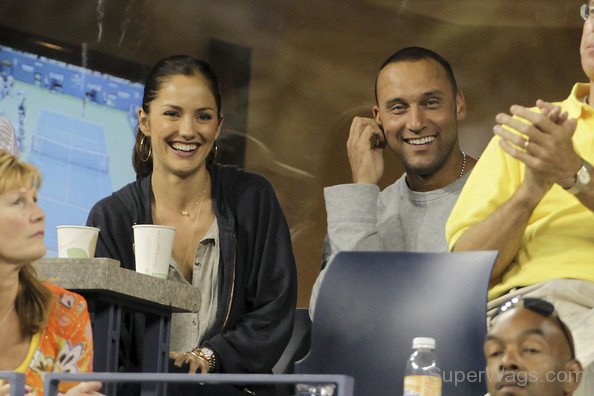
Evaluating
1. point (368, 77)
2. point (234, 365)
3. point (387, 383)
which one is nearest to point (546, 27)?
point (368, 77)

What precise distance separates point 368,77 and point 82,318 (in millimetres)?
2692

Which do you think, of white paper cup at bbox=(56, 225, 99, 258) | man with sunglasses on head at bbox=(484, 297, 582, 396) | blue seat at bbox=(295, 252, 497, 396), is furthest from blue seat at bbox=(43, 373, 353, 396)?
white paper cup at bbox=(56, 225, 99, 258)

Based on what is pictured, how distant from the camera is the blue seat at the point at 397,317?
228 cm

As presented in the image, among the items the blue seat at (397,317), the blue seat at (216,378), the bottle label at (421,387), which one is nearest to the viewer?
the blue seat at (216,378)

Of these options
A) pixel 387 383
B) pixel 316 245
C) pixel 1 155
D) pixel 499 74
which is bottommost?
pixel 387 383

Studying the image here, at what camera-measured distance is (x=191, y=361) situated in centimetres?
283

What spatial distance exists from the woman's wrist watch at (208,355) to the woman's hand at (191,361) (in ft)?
0.04

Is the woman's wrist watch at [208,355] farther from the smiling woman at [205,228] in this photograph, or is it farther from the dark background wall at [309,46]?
the dark background wall at [309,46]

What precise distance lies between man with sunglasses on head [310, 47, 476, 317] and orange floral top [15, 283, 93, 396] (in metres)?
0.80

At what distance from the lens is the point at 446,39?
4.90m

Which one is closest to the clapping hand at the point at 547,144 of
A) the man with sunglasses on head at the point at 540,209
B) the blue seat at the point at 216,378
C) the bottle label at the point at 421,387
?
the man with sunglasses on head at the point at 540,209

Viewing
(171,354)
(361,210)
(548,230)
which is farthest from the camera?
(361,210)

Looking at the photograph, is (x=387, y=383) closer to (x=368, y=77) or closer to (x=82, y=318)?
(x=82, y=318)

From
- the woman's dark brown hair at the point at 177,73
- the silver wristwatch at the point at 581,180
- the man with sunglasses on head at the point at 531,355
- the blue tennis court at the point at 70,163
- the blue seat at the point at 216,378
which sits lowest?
the blue seat at the point at 216,378
